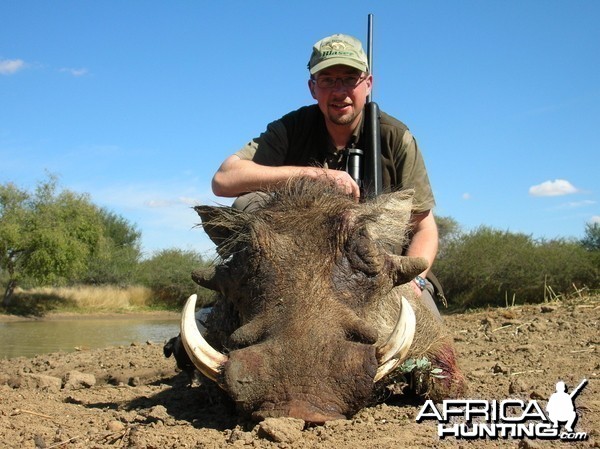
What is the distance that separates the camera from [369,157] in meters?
4.52

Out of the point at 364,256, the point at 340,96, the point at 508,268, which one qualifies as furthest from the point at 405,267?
the point at 508,268

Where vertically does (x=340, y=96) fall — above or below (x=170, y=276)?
above

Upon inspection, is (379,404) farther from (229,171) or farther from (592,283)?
(592,283)

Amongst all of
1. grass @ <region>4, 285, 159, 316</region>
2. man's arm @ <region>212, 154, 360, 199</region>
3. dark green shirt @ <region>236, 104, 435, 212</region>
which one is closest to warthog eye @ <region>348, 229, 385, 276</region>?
man's arm @ <region>212, 154, 360, 199</region>

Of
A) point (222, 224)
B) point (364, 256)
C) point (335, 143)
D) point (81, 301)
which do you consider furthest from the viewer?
point (81, 301)

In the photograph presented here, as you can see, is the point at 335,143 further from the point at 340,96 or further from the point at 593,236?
the point at 593,236

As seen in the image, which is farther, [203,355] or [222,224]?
[222,224]

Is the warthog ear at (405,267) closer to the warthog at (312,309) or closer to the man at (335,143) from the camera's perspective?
the warthog at (312,309)

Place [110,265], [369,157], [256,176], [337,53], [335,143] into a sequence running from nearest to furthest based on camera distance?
[256,176] → [337,53] → [369,157] → [335,143] → [110,265]

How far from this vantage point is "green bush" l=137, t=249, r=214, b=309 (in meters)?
22.7

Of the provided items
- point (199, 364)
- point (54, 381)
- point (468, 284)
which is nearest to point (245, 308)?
point (199, 364)

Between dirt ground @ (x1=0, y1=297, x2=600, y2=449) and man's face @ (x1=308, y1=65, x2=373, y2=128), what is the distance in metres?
1.89

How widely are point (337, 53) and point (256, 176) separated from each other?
992 mm

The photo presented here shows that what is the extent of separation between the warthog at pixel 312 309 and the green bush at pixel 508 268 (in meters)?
12.2
